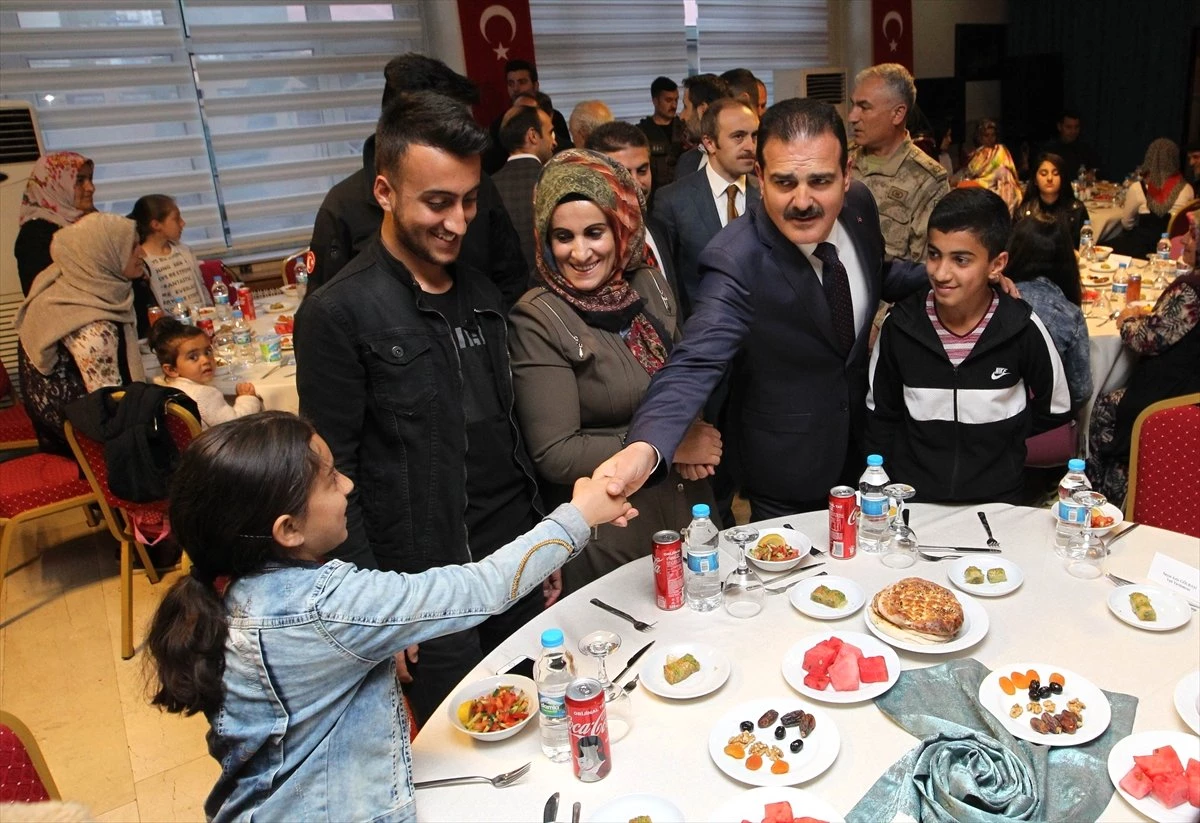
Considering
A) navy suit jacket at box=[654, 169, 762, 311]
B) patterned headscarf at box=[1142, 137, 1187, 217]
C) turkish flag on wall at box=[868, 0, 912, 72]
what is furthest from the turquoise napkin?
turkish flag on wall at box=[868, 0, 912, 72]

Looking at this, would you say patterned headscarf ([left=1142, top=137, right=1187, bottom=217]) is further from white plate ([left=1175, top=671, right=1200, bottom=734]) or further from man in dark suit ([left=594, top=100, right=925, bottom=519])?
white plate ([left=1175, top=671, right=1200, bottom=734])

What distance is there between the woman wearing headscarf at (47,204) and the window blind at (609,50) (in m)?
4.01

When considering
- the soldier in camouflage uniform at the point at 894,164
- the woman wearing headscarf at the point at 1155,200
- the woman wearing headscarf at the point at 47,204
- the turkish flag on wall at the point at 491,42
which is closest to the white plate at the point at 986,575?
the soldier in camouflage uniform at the point at 894,164

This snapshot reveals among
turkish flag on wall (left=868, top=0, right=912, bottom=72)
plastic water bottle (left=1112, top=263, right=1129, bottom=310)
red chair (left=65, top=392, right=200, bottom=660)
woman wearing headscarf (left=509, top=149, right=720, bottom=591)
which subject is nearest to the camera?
woman wearing headscarf (left=509, top=149, right=720, bottom=591)

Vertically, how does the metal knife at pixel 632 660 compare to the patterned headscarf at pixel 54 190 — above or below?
below

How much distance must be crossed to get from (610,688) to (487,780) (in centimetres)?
26

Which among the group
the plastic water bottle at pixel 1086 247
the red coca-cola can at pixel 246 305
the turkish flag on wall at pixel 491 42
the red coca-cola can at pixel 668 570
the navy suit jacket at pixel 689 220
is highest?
the turkish flag on wall at pixel 491 42

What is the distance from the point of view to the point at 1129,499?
2.26 meters

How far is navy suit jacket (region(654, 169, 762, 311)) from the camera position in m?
3.41

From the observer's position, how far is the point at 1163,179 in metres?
5.93

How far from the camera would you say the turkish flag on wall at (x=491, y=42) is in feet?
22.0

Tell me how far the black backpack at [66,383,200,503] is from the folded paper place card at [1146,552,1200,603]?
2.97 meters

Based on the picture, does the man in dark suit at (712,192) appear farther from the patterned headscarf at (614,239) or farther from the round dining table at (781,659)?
the round dining table at (781,659)

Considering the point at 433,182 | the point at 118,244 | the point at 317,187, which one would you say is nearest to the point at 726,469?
the point at 433,182
